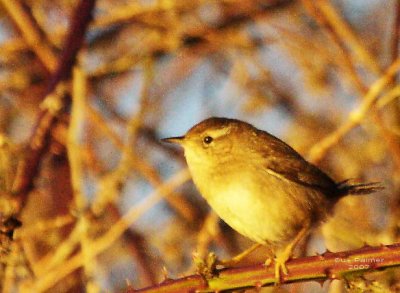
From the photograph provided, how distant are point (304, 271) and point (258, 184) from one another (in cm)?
101

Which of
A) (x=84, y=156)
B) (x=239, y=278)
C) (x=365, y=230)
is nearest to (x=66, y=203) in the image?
(x=84, y=156)

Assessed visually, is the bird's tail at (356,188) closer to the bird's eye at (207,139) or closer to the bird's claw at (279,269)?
the bird's eye at (207,139)

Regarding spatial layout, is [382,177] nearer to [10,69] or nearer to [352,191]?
[352,191]

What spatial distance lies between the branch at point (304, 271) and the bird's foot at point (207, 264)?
3cm

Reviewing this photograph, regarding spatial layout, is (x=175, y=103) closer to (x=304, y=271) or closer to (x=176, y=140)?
(x=176, y=140)

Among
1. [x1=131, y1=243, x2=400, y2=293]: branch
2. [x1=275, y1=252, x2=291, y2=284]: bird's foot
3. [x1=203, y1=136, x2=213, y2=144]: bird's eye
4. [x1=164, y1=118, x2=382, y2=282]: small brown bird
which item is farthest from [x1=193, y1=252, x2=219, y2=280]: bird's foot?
[x1=203, y1=136, x2=213, y2=144]: bird's eye

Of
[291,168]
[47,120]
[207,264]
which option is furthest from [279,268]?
[47,120]

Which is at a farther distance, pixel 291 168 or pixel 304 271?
pixel 291 168

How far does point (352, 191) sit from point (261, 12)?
6.39 feet

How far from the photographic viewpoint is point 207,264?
8.38 ft

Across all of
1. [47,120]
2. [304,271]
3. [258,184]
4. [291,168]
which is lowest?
[304,271]

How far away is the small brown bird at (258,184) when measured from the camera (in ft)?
11.5

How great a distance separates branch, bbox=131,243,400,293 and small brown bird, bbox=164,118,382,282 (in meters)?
0.58

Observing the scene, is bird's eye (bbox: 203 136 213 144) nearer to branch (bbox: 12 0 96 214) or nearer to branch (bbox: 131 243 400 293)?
branch (bbox: 12 0 96 214)
